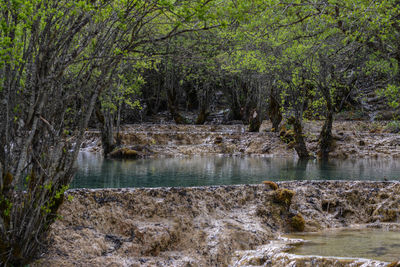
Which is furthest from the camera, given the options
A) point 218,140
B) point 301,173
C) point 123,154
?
point 218,140

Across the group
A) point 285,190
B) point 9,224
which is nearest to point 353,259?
point 285,190

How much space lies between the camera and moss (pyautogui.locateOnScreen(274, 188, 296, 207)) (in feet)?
30.8

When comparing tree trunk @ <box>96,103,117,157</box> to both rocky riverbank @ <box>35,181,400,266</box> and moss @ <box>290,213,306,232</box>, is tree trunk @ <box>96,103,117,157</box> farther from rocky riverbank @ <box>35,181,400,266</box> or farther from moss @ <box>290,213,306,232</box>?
moss @ <box>290,213,306,232</box>

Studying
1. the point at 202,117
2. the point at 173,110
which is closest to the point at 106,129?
the point at 173,110

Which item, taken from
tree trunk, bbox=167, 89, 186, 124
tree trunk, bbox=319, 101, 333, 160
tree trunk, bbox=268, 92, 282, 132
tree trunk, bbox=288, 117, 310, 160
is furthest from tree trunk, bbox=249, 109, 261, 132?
tree trunk, bbox=167, 89, 186, 124

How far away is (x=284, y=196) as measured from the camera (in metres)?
9.42

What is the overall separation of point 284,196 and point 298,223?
0.77 meters

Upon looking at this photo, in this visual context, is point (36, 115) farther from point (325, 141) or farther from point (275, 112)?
point (275, 112)

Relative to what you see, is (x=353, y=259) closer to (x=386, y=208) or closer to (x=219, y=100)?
(x=386, y=208)

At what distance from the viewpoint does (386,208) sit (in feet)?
31.9

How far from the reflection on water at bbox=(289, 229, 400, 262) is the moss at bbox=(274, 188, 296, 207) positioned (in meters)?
1.06

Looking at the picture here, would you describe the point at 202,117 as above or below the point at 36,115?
above

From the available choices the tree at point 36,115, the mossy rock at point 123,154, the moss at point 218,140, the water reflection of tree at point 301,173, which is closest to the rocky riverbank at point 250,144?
the moss at point 218,140

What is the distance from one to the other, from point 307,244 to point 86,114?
4904 millimetres
